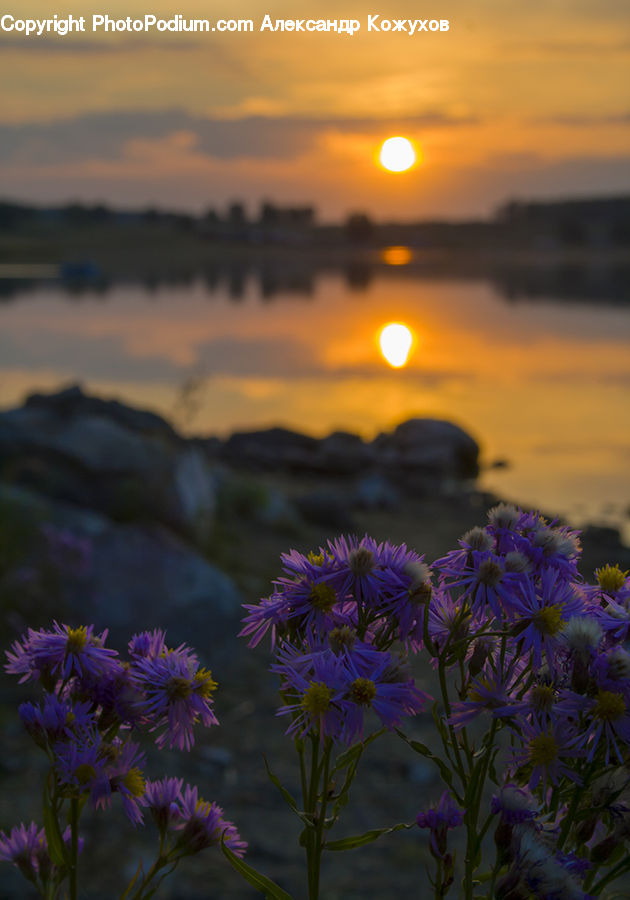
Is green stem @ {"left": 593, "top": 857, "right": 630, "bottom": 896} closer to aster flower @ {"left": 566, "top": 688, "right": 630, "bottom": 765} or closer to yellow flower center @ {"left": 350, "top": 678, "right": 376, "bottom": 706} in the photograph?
aster flower @ {"left": 566, "top": 688, "right": 630, "bottom": 765}

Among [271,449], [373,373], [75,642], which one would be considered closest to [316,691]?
[75,642]

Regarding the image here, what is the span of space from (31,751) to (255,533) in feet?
16.0

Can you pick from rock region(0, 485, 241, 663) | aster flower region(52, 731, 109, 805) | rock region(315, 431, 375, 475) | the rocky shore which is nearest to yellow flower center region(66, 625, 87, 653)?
aster flower region(52, 731, 109, 805)

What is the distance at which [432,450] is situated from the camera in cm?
1677

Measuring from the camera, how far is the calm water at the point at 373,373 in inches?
653

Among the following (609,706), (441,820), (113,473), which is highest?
(609,706)

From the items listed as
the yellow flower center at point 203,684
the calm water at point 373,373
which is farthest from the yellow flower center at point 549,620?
the calm water at point 373,373

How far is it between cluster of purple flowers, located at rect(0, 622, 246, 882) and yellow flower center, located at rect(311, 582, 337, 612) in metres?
0.18

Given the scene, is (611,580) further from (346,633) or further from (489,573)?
(346,633)

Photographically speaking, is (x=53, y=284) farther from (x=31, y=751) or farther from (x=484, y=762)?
(x=484, y=762)

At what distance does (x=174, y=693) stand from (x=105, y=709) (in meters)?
0.12

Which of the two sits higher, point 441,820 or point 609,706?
point 609,706

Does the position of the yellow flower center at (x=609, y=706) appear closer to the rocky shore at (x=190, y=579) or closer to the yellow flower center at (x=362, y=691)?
the yellow flower center at (x=362, y=691)

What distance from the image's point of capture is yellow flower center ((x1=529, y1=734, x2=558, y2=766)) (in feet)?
4.19
